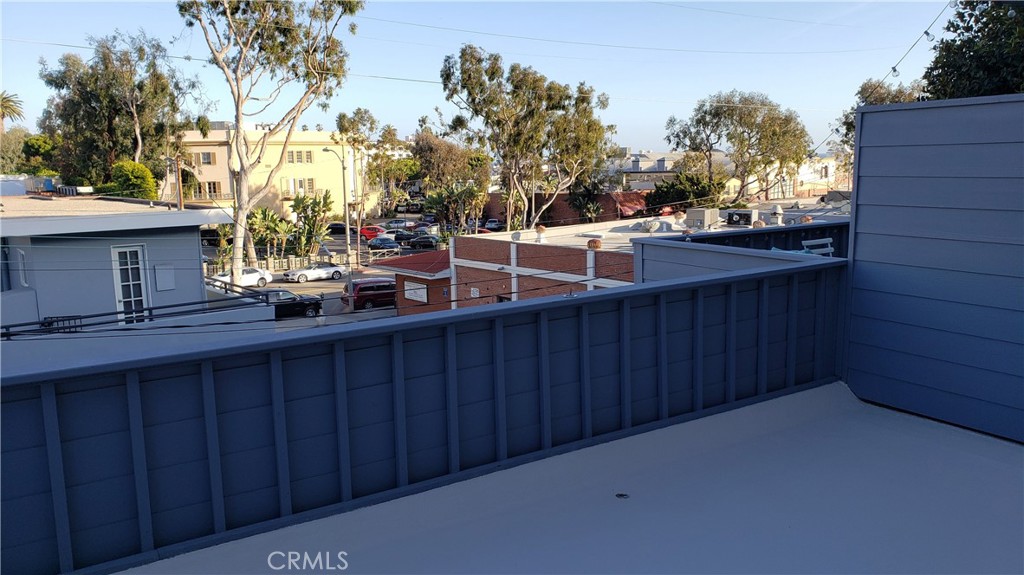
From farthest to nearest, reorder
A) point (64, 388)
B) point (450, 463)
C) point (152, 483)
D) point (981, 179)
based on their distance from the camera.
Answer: point (981, 179)
point (450, 463)
point (152, 483)
point (64, 388)

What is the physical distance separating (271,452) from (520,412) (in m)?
1.36

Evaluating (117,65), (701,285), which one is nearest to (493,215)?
(117,65)

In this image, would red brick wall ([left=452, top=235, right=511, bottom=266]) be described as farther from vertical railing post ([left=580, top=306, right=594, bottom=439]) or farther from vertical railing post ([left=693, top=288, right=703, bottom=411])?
vertical railing post ([left=580, top=306, right=594, bottom=439])

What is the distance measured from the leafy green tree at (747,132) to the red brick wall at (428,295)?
26.9 m

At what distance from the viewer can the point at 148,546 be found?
325 cm

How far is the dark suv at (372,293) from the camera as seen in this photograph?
105 feet

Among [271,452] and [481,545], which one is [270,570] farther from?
[481,545]

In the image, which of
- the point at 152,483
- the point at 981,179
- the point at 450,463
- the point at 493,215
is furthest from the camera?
the point at 493,215

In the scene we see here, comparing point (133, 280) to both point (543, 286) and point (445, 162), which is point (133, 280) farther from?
point (445, 162)

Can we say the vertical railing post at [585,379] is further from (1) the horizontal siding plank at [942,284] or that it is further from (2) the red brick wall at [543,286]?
(2) the red brick wall at [543,286]

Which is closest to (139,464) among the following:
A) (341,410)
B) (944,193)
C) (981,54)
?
(341,410)

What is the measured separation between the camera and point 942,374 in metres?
5.14

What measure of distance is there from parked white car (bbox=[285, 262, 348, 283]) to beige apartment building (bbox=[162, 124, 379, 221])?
1411 centimetres

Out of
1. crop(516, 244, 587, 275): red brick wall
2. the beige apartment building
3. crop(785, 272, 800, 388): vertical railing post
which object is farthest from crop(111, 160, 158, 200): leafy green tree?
crop(785, 272, 800, 388): vertical railing post
